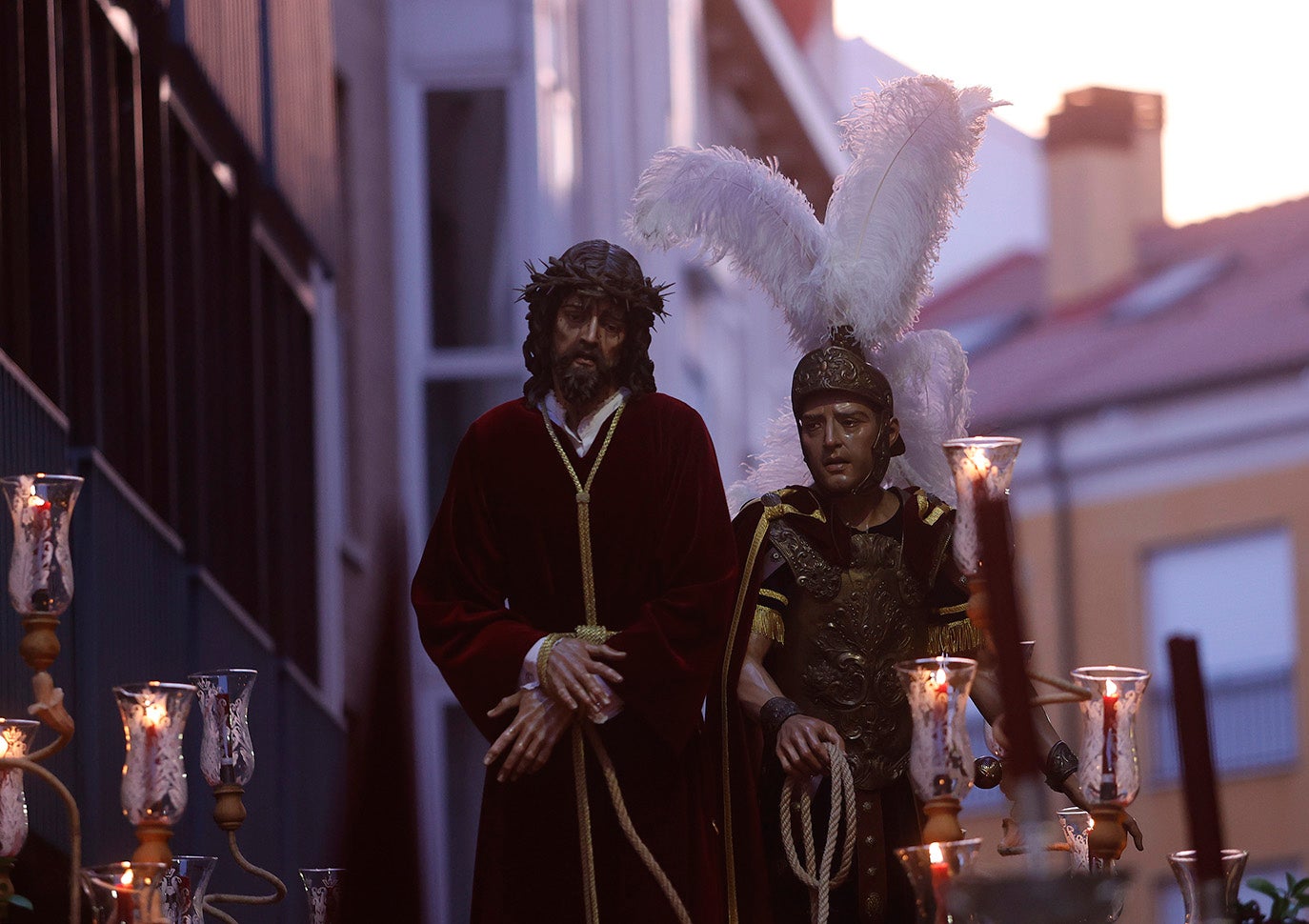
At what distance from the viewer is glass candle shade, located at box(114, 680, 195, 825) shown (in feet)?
14.2

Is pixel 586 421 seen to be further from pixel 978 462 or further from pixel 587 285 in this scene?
pixel 978 462

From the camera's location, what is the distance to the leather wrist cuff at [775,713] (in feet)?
17.7

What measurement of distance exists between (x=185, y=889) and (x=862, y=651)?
1.63 meters

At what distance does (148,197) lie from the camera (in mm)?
9711

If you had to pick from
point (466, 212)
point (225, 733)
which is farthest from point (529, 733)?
point (466, 212)

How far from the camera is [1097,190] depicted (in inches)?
963

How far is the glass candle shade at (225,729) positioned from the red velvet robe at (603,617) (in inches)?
16.5

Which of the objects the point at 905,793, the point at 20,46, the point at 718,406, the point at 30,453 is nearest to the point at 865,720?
the point at 905,793

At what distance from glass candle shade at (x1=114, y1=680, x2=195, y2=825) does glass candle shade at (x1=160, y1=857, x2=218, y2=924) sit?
20.5 inches

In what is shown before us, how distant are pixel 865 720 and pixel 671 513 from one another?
31.0 inches

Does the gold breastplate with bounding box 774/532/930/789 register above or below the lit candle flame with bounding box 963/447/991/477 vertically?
below

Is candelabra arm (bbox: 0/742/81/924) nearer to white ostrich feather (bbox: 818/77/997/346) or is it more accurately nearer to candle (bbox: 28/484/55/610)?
candle (bbox: 28/484/55/610)

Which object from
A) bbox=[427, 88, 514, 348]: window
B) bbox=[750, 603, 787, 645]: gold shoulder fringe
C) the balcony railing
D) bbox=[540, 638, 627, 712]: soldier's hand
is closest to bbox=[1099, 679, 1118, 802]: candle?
bbox=[540, 638, 627, 712]: soldier's hand

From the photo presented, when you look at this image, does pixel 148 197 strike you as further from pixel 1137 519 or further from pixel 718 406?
pixel 1137 519
